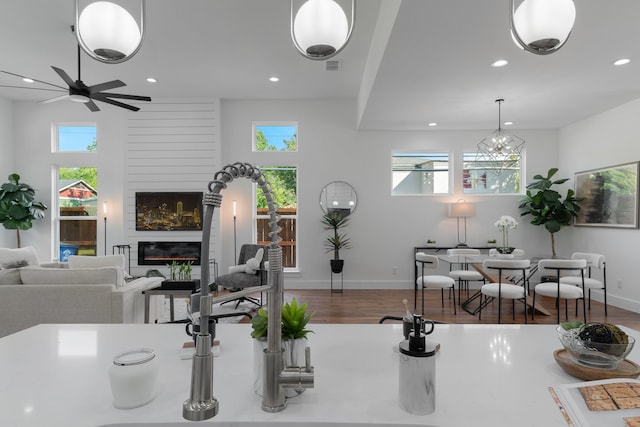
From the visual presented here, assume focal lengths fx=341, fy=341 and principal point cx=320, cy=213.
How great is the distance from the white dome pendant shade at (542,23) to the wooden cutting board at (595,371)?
3.09 ft

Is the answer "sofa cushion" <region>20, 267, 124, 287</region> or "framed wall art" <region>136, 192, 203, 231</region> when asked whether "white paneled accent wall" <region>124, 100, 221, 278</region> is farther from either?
"sofa cushion" <region>20, 267, 124, 287</region>

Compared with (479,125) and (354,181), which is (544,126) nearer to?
(479,125)

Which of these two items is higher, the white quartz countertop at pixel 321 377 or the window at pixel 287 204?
the window at pixel 287 204

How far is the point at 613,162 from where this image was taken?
4.87 m

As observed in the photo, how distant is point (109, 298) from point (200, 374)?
10.1ft

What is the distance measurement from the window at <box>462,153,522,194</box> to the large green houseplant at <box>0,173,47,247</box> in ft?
25.2

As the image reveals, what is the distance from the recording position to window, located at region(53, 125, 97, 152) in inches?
253

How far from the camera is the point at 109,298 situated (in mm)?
3189

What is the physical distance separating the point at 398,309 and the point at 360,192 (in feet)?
7.42

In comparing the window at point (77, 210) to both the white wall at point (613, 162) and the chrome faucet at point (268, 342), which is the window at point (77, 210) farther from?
the white wall at point (613, 162)

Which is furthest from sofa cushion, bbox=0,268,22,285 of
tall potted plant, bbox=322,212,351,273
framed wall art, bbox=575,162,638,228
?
framed wall art, bbox=575,162,638,228

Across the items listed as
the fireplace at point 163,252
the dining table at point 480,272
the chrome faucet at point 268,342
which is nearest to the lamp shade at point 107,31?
the chrome faucet at point 268,342

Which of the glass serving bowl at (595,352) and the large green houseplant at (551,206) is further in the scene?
the large green houseplant at (551,206)

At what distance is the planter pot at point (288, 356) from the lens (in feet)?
2.74
